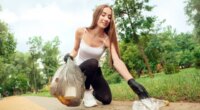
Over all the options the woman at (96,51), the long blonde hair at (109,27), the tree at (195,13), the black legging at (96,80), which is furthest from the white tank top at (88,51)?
the tree at (195,13)

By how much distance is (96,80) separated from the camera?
6.05 m

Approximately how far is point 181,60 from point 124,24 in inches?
1719

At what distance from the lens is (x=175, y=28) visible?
3420 inches

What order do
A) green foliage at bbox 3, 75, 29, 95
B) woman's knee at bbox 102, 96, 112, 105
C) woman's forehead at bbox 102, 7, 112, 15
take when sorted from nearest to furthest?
woman's forehead at bbox 102, 7, 112, 15, woman's knee at bbox 102, 96, 112, 105, green foliage at bbox 3, 75, 29, 95

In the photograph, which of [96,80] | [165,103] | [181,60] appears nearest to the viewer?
[165,103]

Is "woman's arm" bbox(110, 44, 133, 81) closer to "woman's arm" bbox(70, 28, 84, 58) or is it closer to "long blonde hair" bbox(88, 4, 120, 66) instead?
"long blonde hair" bbox(88, 4, 120, 66)

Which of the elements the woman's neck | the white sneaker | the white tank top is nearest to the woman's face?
the woman's neck

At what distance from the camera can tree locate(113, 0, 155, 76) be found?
31844 mm

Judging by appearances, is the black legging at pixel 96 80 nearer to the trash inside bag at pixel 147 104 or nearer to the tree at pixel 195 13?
the trash inside bag at pixel 147 104

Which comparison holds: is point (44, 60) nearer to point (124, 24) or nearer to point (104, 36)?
point (124, 24)

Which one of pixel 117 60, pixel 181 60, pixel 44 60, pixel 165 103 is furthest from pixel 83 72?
pixel 181 60

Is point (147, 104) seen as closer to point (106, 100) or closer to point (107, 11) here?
point (107, 11)

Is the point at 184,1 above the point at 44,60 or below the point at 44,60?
above

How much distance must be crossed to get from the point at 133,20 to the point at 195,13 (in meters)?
8.87
